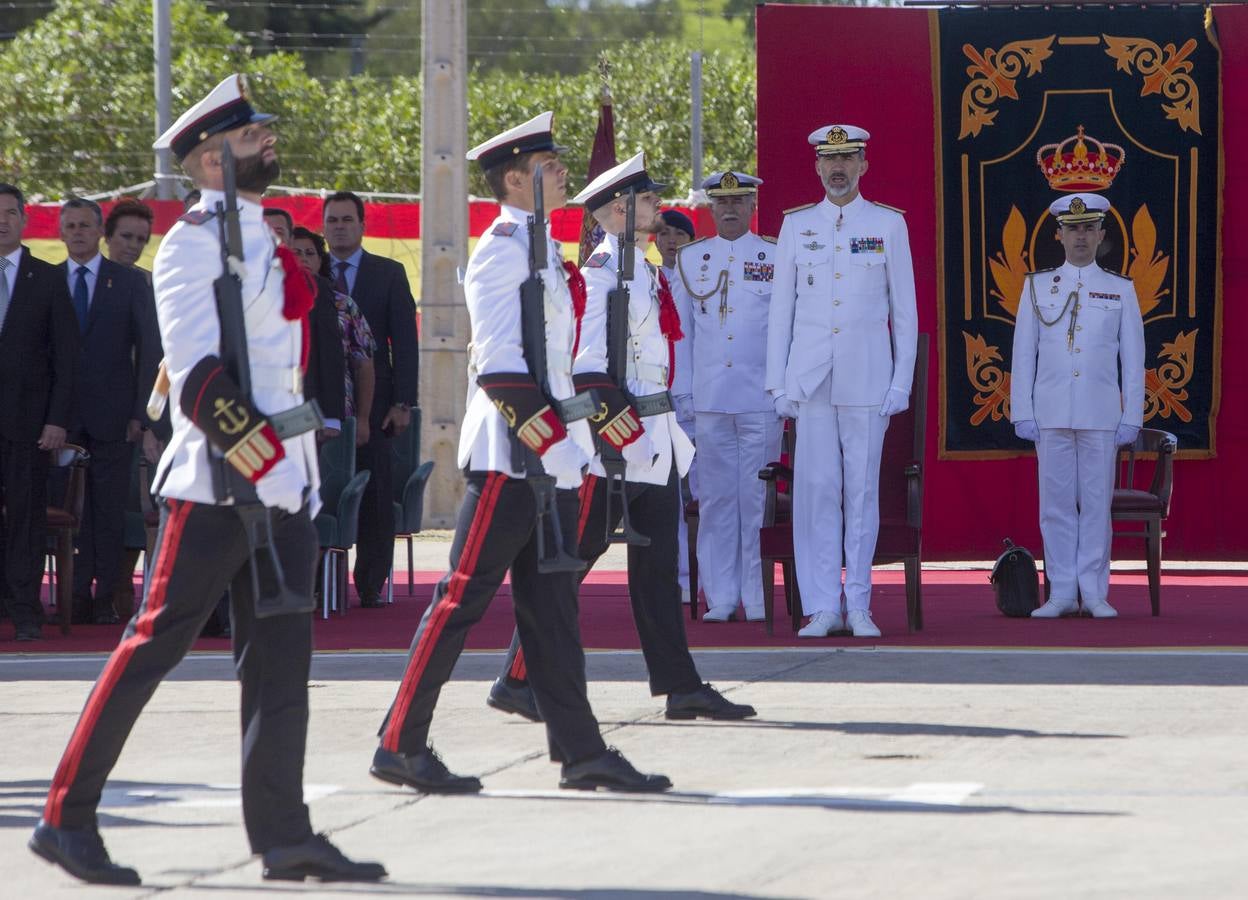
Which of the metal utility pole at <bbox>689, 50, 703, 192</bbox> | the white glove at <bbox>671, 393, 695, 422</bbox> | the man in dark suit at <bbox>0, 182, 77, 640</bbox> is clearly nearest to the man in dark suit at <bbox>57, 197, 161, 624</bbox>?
the man in dark suit at <bbox>0, 182, 77, 640</bbox>

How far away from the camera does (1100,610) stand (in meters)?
10.8

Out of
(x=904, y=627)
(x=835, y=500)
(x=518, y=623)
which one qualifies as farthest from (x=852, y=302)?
(x=518, y=623)

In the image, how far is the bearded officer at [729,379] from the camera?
10508 mm

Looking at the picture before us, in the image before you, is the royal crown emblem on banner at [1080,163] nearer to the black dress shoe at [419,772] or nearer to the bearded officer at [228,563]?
the black dress shoe at [419,772]

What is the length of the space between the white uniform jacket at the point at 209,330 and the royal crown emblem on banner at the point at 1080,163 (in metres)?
7.28

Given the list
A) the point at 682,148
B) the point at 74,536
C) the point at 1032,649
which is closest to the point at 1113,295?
the point at 1032,649

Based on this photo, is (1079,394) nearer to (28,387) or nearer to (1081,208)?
(1081,208)

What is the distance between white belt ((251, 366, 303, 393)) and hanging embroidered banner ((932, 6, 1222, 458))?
7255 mm

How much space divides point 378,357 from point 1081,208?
140 inches

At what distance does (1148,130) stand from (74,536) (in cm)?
580

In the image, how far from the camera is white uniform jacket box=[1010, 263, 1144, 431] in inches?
425

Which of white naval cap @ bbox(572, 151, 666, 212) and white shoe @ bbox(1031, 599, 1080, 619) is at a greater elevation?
white naval cap @ bbox(572, 151, 666, 212)

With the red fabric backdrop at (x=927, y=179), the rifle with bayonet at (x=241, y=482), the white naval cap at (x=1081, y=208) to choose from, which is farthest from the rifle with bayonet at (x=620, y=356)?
the red fabric backdrop at (x=927, y=179)

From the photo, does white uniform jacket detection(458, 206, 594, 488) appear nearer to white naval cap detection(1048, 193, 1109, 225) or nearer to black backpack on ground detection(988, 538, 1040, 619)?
black backpack on ground detection(988, 538, 1040, 619)
